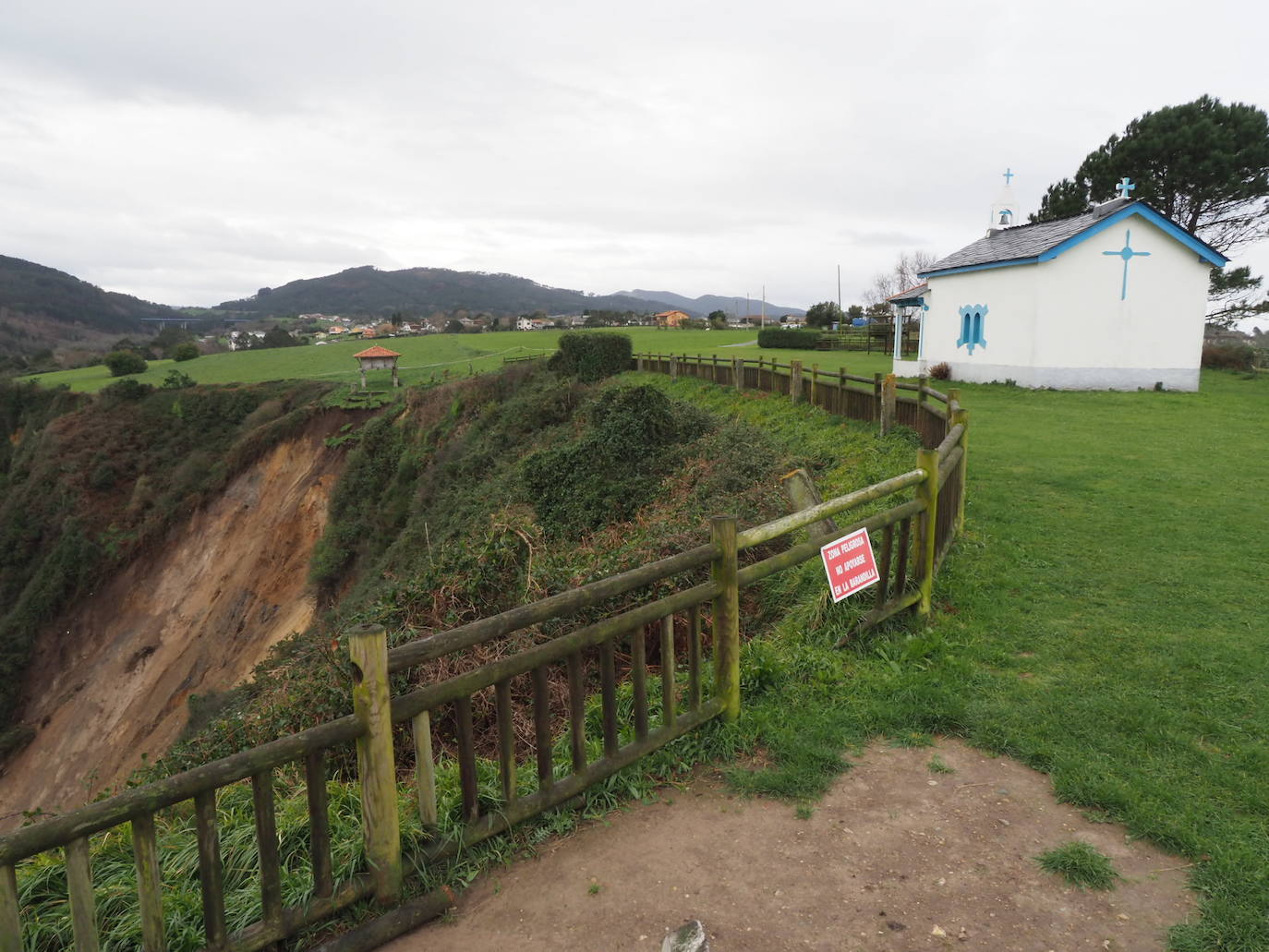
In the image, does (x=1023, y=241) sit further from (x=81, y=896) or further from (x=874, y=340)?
(x=81, y=896)

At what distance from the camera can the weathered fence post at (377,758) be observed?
9.23ft

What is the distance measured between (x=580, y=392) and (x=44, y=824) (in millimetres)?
22475

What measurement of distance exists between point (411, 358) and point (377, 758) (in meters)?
48.5

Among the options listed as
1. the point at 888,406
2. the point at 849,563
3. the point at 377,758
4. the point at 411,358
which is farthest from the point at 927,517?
the point at 411,358

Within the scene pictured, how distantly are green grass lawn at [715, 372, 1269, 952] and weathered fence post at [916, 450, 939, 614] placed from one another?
0.28 m

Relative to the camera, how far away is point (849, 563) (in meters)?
4.84

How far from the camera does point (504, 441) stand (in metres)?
22.7

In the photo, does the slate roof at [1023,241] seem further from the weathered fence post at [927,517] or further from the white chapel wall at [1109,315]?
the weathered fence post at [927,517]

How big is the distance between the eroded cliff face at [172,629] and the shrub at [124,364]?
23.0m

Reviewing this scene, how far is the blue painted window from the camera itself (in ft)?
70.2

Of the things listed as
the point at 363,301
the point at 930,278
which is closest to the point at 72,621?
the point at 930,278

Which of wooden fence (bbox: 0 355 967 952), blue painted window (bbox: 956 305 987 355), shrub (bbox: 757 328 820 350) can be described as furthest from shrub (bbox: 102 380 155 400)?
wooden fence (bbox: 0 355 967 952)

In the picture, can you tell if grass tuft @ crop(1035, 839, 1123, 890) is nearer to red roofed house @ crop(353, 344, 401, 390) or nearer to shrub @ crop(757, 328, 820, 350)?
red roofed house @ crop(353, 344, 401, 390)

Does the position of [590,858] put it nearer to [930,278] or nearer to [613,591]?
[613,591]
